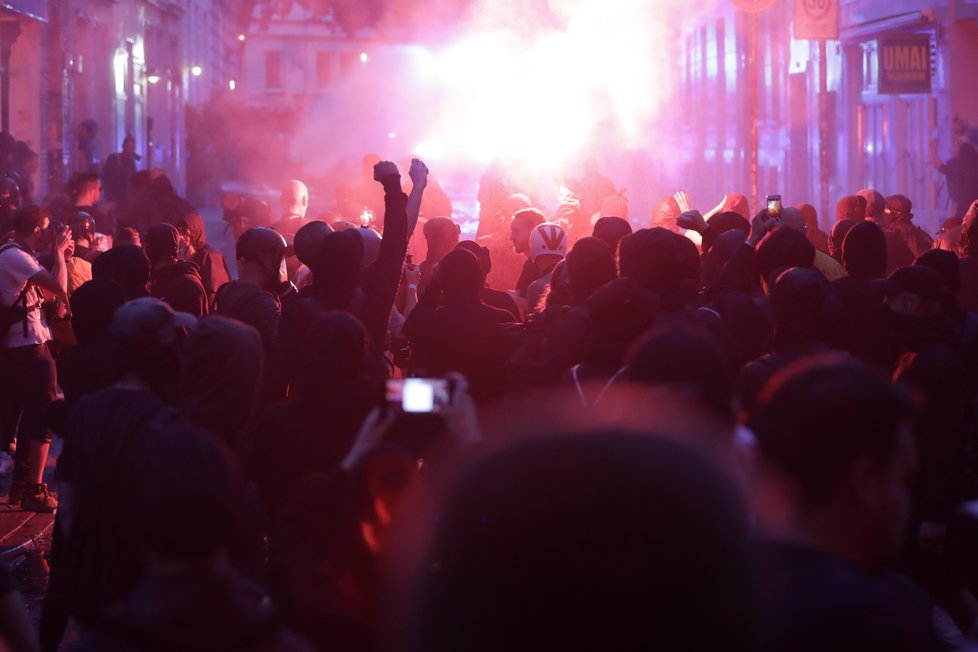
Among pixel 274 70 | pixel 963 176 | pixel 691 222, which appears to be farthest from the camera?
pixel 274 70

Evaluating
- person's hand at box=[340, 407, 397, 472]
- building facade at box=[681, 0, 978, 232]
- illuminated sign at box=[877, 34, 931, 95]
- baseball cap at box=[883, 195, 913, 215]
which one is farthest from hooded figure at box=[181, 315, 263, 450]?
illuminated sign at box=[877, 34, 931, 95]

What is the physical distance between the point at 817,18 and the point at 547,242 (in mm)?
10000

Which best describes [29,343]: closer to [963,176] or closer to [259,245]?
[259,245]

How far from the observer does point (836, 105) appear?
2545cm

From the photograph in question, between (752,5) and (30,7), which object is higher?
(30,7)

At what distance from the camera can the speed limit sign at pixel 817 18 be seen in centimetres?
1661

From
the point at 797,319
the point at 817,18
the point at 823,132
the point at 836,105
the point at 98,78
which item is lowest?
the point at 797,319

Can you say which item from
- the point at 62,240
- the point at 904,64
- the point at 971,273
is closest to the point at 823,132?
the point at 904,64

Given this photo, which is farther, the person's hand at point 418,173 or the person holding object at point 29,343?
the person holding object at point 29,343

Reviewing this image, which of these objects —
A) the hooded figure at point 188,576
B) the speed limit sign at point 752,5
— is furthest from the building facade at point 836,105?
the hooded figure at point 188,576

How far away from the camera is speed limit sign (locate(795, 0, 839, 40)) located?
54.5 ft

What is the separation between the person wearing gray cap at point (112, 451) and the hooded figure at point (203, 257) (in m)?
4.69

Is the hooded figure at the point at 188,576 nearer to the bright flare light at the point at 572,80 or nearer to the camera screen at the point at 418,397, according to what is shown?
the camera screen at the point at 418,397

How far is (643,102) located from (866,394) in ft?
105
